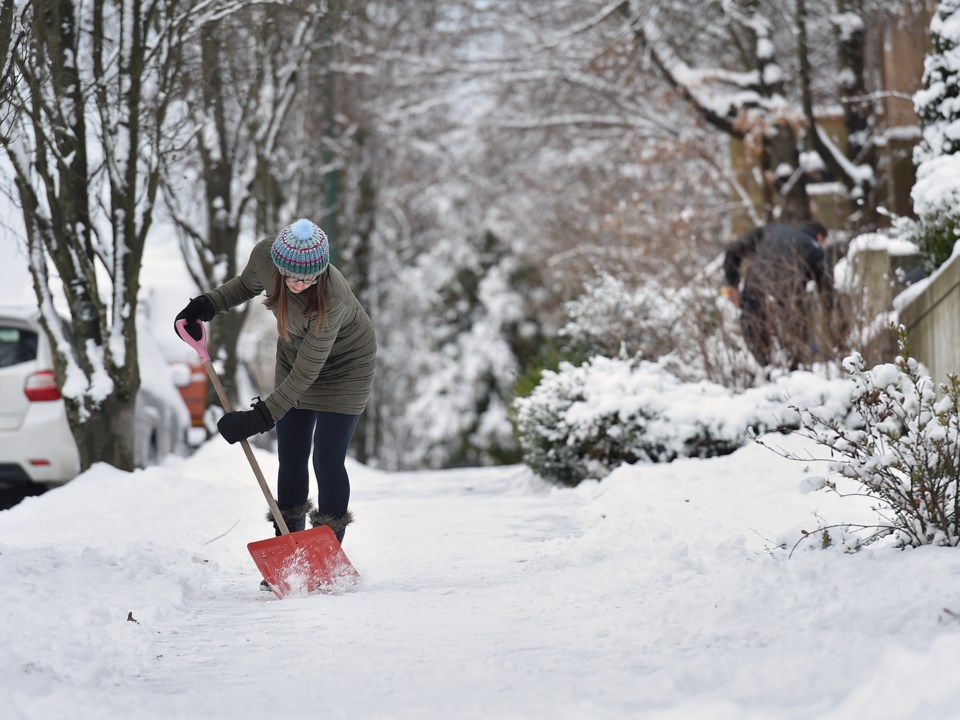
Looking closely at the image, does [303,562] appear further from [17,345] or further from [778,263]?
[778,263]

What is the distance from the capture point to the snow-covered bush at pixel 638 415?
8742 millimetres

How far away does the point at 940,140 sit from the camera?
29.8 ft

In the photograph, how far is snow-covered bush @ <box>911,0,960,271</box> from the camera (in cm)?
856

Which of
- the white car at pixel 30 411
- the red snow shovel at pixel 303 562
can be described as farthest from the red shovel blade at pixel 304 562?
the white car at pixel 30 411

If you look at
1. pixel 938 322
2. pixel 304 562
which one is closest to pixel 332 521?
pixel 304 562

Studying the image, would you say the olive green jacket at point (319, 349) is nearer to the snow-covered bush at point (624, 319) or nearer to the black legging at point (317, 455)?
the black legging at point (317, 455)

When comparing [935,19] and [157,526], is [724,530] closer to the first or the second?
[157,526]

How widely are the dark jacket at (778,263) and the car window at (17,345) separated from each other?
533cm

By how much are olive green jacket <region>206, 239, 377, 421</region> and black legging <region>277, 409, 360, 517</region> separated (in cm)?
8

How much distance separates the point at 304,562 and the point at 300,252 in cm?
138

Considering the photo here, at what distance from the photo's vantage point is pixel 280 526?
6000 mm

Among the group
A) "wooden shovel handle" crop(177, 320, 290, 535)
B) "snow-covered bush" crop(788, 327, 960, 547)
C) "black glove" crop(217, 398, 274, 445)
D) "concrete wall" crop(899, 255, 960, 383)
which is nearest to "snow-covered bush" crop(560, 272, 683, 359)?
"concrete wall" crop(899, 255, 960, 383)

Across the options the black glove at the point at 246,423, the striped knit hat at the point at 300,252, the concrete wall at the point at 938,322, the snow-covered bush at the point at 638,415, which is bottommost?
the snow-covered bush at the point at 638,415

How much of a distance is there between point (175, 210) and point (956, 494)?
36.2 ft
